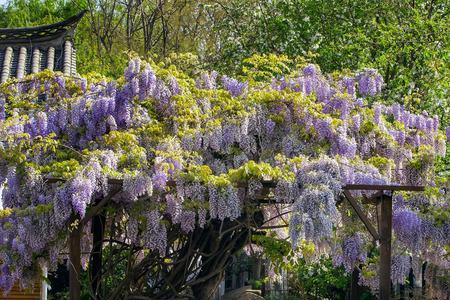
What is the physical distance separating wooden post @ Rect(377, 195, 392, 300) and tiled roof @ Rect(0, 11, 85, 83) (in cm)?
639

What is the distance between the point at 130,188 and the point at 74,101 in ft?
5.44

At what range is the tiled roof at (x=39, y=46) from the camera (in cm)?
1316

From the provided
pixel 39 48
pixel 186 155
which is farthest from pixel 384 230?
pixel 39 48

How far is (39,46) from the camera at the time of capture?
44.7 feet

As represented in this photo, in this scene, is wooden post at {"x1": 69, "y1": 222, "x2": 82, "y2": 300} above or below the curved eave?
below

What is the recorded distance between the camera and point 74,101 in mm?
8930

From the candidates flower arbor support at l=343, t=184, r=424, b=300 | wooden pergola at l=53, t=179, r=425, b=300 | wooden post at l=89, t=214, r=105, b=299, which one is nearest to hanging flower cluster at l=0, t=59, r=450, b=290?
wooden pergola at l=53, t=179, r=425, b=300

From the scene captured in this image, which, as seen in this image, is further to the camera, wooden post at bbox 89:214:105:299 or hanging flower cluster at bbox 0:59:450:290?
wooden post at bbox 89:214:105:299

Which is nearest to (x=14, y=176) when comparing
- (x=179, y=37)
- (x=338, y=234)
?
(x=338, y=234)

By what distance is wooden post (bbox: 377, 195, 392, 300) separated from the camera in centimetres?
785

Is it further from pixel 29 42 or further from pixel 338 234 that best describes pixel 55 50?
pixel 338 234

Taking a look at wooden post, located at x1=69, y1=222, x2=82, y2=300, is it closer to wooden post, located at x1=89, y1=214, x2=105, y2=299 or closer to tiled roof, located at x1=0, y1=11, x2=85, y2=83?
wooden post, located at x1=89, y1=214, x2=105, y2=299

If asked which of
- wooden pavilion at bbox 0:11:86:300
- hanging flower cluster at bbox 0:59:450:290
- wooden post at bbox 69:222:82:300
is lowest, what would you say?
wooden post at bbox 69:222:82:300

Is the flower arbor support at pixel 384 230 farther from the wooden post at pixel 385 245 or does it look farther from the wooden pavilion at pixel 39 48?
the wooden pavilion at pixel 39 48
